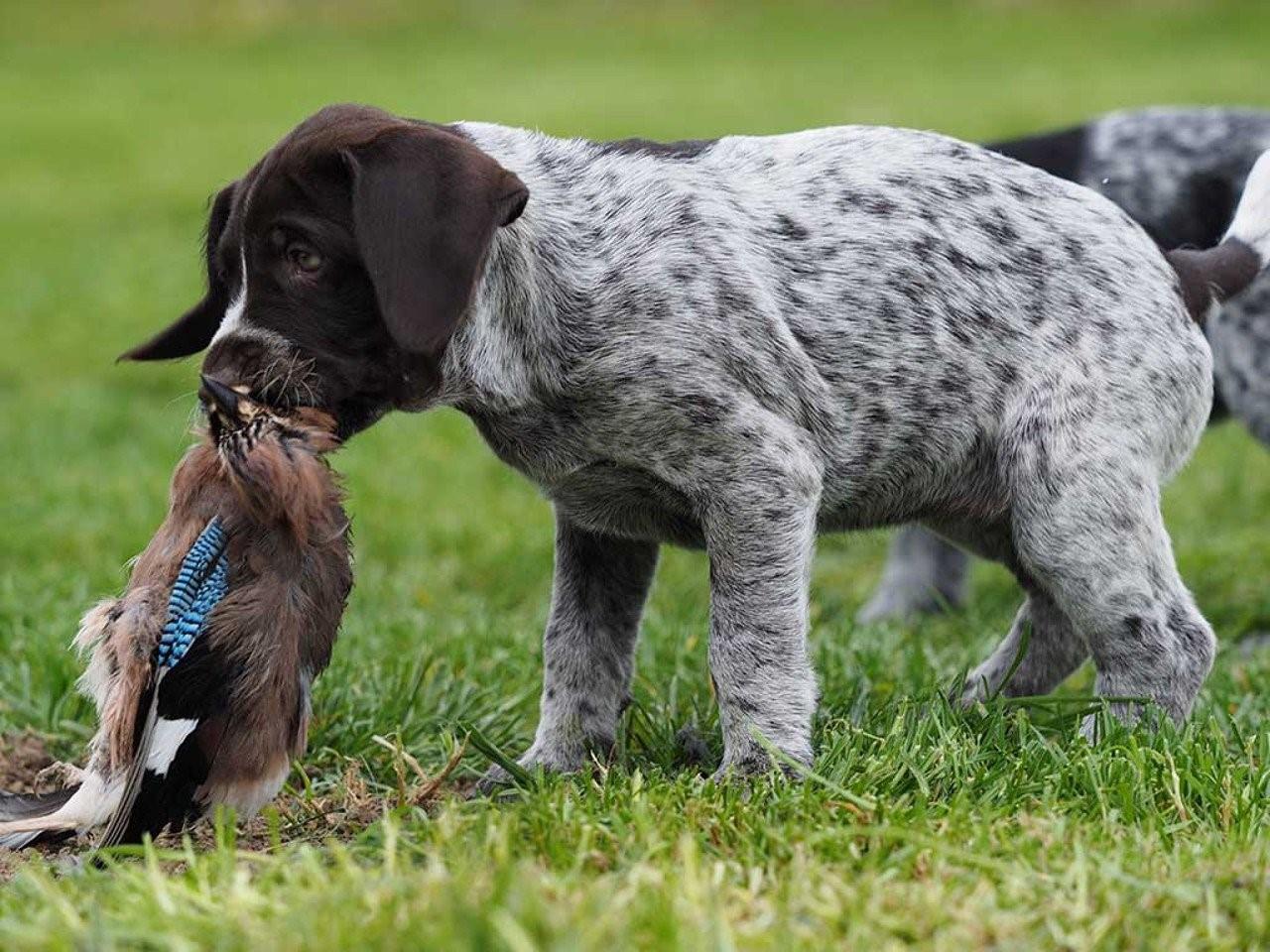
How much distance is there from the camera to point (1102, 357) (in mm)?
4219

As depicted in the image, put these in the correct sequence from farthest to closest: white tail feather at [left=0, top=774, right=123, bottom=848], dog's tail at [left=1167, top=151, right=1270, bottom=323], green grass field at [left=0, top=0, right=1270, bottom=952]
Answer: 1. dog's tail at [left=1167, top=151, right=1270, bottom=323]
2. white tail feather at [left=0, top=774, right=123, bottom=848]
3. green grass field at [left=0, top=0, right=1270, bottom=952]

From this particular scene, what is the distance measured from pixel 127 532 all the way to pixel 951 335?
419 centimetres

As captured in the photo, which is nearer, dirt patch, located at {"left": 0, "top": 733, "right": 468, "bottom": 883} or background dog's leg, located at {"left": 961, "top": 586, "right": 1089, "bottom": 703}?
dirt patch, located at {"left": 0, "top": 733, "right": 468, "bottom": 883}

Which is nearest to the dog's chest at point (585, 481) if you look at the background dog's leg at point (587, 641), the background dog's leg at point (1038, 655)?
the background dog's leg at point (587, 641)

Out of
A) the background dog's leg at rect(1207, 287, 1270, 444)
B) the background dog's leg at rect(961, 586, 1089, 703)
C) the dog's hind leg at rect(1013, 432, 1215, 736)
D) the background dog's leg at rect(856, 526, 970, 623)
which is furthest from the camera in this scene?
the background dog's leg at rect(856, 526, 970, 623)

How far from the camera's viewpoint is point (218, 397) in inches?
137

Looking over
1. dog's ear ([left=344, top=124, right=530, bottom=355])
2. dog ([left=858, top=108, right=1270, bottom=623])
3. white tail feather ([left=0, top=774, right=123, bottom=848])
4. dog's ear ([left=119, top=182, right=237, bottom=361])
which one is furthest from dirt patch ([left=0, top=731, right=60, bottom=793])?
dog ([left=858, top=108, right=1270, bottom=623])

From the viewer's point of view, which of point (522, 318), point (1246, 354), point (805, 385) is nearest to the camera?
point (522, 318)

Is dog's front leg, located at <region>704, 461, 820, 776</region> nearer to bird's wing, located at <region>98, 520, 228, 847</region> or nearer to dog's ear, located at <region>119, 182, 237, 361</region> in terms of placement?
bird's wing, located at <region>98, 520, 228, 847</region>

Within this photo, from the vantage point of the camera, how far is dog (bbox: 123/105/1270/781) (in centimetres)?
362

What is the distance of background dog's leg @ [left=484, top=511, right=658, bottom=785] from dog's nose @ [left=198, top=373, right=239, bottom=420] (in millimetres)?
1006

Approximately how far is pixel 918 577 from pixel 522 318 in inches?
127

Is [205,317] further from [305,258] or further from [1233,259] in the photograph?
[1233,259]

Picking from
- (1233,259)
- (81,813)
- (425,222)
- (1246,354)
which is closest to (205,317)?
(425,222)
